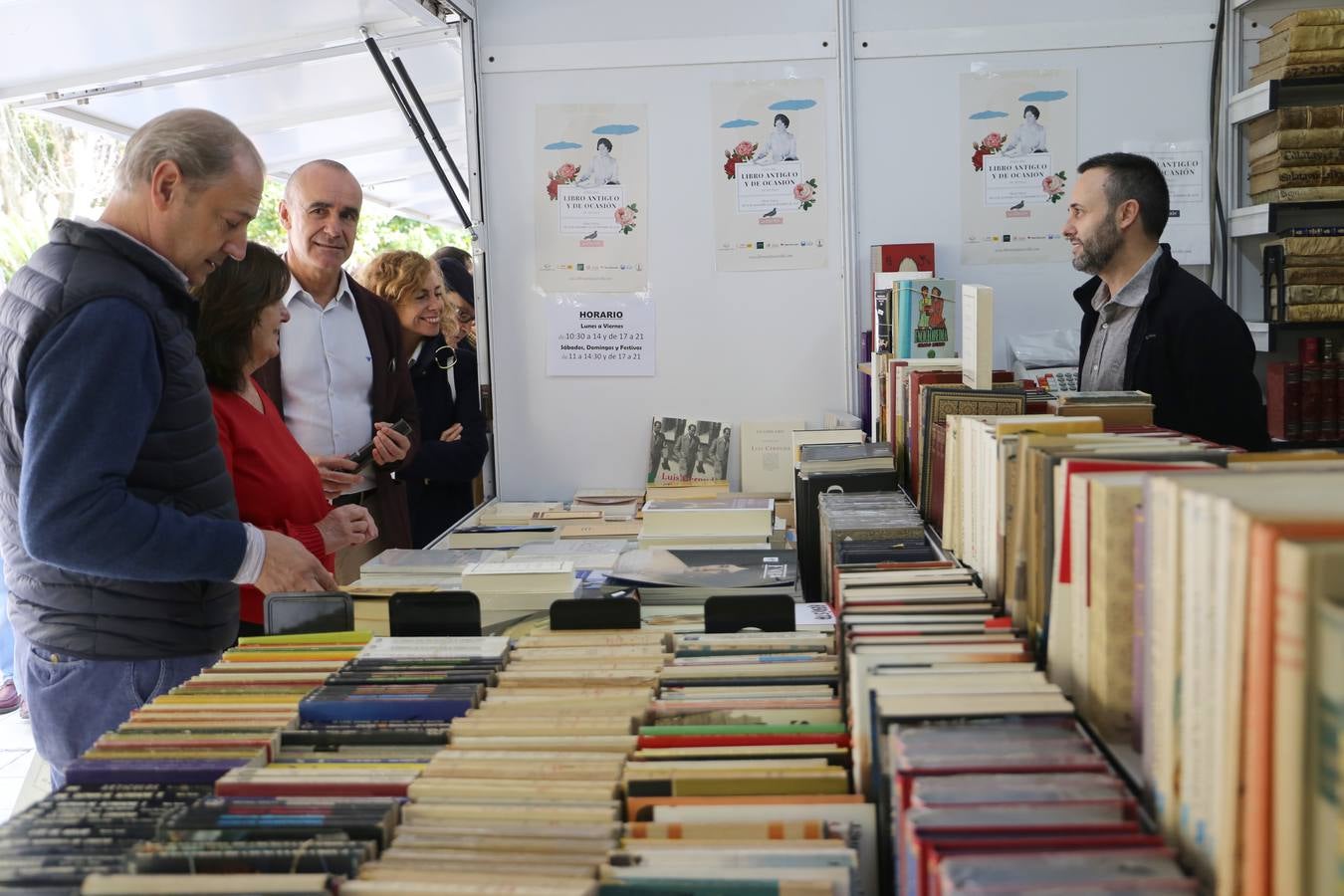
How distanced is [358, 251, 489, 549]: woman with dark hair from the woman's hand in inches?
54.1

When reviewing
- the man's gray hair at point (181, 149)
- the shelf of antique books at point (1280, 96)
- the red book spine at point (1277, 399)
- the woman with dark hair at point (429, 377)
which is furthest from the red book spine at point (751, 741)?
the red book spine at point (1277, 399)

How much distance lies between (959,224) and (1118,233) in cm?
69

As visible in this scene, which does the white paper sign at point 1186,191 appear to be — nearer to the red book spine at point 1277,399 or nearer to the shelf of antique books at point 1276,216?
the shelf of antique books at point 1276,216

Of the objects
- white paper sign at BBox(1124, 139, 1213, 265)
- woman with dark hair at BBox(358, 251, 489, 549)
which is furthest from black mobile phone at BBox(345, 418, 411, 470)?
white paper sign at BBox(1124, 139, 1213, 265)

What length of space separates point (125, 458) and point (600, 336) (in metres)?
2.37

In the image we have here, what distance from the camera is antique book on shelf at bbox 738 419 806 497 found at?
4.15m

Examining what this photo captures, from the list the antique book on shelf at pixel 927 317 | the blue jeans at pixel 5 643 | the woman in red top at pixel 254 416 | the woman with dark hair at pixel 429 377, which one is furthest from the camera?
the blue jeans at pixel 5 643

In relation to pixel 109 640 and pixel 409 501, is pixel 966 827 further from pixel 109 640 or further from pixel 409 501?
pixel 409 501

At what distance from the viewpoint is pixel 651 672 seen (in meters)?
1.63

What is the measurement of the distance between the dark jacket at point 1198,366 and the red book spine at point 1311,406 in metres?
0.99

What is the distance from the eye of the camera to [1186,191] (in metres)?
4.05

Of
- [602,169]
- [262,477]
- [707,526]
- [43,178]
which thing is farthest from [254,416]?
[43,178]

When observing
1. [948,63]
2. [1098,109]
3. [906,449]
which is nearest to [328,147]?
[948,63]

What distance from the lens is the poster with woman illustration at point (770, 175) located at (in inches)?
161
